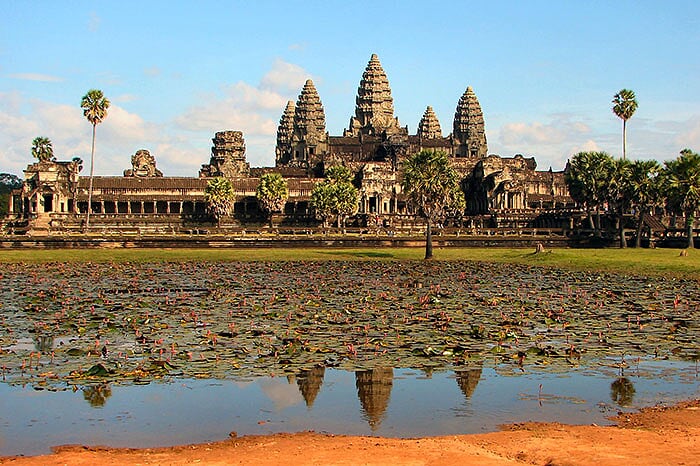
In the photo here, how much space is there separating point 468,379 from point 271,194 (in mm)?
91552

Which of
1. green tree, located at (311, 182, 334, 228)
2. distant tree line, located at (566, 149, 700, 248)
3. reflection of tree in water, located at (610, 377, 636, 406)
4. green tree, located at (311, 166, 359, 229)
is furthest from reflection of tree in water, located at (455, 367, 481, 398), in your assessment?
green tree, located at (311, 182, 334, 228)

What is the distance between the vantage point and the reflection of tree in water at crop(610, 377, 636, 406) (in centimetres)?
1378

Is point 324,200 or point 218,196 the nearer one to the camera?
point 324,200

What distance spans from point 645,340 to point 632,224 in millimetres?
64294

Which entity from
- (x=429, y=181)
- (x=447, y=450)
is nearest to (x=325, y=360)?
(x=447, y=450)

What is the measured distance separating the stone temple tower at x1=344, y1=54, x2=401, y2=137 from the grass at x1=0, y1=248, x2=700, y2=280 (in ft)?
337

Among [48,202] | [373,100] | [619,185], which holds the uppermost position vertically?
[373,100]

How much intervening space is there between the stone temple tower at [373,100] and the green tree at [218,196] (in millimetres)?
58921

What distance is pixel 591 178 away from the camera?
7625 centimetres

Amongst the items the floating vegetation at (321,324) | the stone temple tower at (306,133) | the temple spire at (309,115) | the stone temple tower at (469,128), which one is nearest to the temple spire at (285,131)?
the stone temple tower at (306,133)

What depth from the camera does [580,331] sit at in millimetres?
20562

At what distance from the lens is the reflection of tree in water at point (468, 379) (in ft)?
47.8

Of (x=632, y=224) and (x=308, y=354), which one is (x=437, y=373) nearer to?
(x=308, y=354)

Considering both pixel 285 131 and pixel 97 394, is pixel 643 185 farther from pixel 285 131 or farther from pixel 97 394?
pixel 285 131
